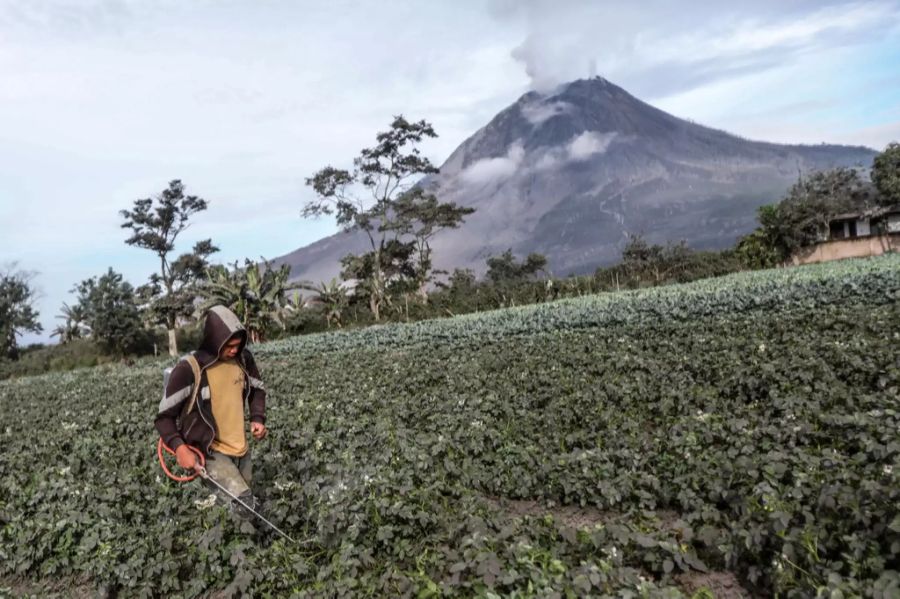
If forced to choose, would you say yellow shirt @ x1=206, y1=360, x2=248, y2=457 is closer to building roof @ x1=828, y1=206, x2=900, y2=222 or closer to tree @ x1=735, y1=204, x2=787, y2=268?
tree @ x1=735, y1=204, x2=787, y2=268

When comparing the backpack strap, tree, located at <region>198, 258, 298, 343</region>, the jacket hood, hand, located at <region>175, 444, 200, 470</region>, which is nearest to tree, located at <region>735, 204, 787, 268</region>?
tree, located at <region>198, 258, 298, 343</region>

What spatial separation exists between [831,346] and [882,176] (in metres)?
47.9

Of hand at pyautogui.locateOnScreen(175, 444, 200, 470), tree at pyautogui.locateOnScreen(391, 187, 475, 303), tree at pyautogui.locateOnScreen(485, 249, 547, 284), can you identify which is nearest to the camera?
hand at pyautogui.locateOnScreen(175, 444, 200, 470)

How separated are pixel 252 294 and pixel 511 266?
3323 cm

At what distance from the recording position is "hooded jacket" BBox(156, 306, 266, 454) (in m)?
4.17

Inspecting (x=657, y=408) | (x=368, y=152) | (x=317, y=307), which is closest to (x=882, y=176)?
(x=368, y=152)

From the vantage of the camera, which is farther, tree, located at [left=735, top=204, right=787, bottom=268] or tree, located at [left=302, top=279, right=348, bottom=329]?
tree, located at [left=735, top=204, right=787, bottom=268]

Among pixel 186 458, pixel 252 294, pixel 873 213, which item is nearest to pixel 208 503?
pixel 186 458

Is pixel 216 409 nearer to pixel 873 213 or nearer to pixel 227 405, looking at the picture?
pixel 227 405

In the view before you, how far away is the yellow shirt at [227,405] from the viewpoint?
14.4 feet

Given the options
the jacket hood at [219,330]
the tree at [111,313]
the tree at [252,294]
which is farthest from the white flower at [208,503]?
the tree at [111,313]

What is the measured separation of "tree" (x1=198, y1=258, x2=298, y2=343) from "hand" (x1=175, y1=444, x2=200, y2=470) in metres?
21.0

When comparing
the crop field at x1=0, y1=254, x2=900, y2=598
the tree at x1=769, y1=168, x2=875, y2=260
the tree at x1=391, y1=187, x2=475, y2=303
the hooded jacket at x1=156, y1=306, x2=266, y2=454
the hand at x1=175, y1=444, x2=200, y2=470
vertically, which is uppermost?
the tree at x1=391, y1=187, x2=475, y2=303

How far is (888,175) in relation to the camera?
45031 mm
